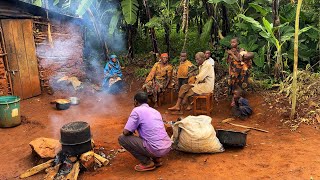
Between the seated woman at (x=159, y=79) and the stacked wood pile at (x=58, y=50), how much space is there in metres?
3.31

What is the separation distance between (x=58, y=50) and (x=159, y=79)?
12.3 feet

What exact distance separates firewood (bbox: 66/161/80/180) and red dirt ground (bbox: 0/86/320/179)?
151 mm

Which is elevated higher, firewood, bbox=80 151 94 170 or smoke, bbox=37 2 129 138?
smoke, bbox=37 2 129 138

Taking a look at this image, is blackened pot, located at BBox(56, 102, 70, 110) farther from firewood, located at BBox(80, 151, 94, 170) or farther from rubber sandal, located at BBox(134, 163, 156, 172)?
rubber sandal, located at BBox(134, 163, 156, 172)

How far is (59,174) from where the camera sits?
5.26m

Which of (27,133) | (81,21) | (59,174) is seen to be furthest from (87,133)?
(81,21)

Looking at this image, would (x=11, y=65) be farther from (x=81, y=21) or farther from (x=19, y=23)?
(x=81, y=21)

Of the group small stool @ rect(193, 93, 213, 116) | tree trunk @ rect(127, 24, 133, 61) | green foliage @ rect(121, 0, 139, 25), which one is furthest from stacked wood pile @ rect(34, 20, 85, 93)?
small stool @ rect(193, 93, 213, 116)

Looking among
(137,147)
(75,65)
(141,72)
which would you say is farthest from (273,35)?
(75,65)

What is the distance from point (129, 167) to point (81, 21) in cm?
737

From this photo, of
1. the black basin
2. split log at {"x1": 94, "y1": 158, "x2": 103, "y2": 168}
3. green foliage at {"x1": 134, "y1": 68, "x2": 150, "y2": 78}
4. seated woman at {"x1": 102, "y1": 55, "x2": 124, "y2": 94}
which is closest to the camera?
split log at {"x1": 94, "y1": 158, "x2": 103, "y2": 168}

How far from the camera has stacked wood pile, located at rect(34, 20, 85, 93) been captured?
988 cm

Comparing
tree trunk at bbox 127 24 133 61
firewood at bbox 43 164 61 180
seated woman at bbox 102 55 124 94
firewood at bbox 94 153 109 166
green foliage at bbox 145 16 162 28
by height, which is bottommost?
firewood at bbox 43 164 61 180

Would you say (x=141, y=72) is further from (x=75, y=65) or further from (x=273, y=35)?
(x=273, y=35)
